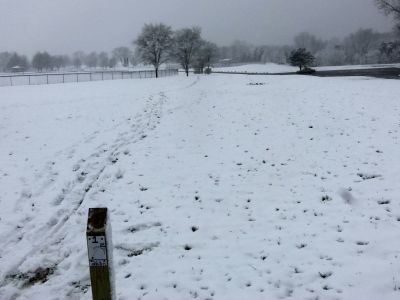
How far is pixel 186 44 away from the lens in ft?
289

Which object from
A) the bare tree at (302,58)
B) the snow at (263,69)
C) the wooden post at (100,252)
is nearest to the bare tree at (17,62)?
the snow at (263,69)

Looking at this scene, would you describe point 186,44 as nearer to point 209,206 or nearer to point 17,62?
point 209,206

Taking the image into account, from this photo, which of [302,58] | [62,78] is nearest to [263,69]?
[302,58]

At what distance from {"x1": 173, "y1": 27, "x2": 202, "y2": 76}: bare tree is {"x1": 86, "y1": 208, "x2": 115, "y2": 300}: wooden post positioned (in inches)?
3312

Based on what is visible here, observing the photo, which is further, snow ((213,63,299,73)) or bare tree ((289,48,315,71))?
snow ((213,63,299,73))

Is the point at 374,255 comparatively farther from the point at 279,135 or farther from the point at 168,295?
the point at 279,135

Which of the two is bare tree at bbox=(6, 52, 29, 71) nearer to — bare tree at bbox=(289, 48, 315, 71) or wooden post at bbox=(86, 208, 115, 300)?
bare tree at bbox=(289, 48, 315, 71)

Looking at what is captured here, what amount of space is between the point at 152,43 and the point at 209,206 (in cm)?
7220

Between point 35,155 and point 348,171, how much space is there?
9977 mm

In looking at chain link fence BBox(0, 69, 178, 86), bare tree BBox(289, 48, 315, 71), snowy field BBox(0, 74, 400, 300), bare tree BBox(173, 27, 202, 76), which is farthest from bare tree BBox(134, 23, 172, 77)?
snowy field BBox(0, 74, 400, 300)

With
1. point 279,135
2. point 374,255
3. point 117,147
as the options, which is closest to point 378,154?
point 279,135

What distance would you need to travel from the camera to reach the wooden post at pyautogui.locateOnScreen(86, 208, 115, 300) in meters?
3.59

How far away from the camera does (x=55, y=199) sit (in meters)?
9.33

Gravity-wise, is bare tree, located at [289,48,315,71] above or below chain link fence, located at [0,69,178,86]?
above
